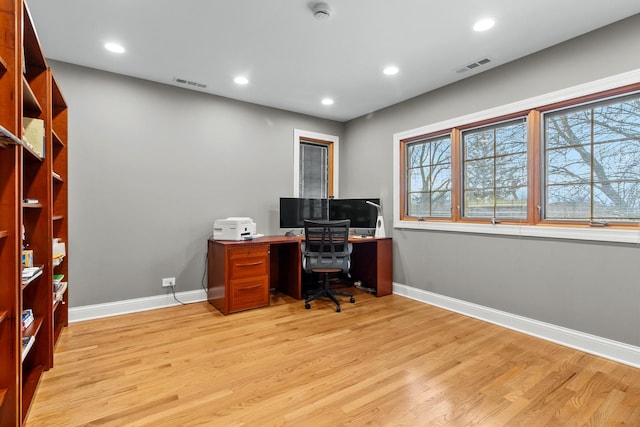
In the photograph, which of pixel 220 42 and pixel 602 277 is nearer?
pixel 602 277

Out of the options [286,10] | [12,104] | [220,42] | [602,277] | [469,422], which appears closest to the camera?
[12,104]

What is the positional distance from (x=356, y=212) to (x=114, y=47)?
3075mm

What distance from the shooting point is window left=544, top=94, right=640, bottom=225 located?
2.36 metres

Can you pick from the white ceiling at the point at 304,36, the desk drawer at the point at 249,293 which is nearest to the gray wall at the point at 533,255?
the white ceiling at the point at 304,36

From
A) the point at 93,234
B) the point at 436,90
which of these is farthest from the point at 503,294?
the point at 93,234

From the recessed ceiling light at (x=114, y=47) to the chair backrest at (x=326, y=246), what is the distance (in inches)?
89.9

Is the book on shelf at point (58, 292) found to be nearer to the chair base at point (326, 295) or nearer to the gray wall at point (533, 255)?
the chair base at point (326, 295)

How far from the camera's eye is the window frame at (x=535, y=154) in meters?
2.37

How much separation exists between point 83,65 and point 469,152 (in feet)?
13.0

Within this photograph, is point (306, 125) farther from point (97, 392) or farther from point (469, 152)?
point (97, 392)

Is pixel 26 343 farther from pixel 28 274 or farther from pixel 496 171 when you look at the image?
pixel 496 171

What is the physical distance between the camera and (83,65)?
10.1 ft

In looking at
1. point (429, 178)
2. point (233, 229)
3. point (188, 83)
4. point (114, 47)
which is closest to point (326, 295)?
point (233, 229)

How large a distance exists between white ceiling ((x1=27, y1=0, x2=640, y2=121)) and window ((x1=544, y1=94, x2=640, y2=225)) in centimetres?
66
